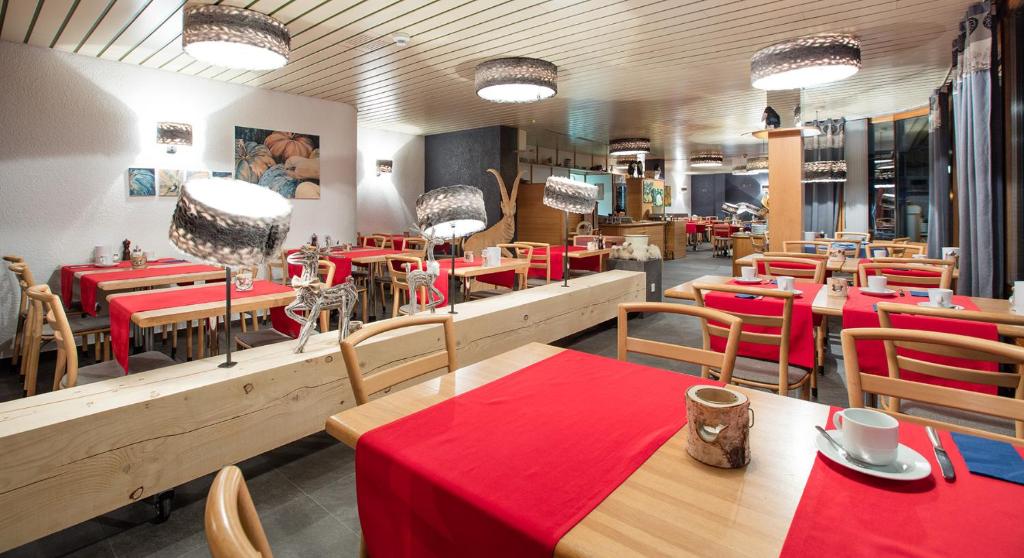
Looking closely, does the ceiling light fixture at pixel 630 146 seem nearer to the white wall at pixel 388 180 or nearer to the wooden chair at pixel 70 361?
the white wall at pixel 388 180

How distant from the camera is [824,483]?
2.91ft

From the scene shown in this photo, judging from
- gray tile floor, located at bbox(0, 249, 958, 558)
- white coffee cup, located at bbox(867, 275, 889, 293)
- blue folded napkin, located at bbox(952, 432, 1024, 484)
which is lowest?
gray tile floor, located at bbox(0, 249, 958, 558)

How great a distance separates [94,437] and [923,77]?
7.93 meters

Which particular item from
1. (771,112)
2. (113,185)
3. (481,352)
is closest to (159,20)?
(113,185)

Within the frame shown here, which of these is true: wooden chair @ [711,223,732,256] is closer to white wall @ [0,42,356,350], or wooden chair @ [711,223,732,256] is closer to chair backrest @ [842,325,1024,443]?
white wall @ [0,42,356,350]

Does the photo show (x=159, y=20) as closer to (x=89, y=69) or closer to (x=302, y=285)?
(x=89, y=69)

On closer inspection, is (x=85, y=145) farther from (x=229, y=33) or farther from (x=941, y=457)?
(x=941, y=457)

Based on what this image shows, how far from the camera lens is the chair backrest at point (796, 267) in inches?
149

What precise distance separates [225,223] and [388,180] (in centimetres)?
820

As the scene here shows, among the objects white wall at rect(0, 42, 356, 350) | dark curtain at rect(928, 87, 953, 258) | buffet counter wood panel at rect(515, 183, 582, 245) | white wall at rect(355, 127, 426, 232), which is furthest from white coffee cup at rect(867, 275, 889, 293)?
white wall at rect(355, 127, 426, 232)

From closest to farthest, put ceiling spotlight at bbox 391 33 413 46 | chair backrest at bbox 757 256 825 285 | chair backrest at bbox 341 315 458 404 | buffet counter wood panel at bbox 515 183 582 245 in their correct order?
chair backrest at bbox 341 315 458 404
chair backrest at bbox 757 256 825 285
ceiling spotlight at bbox 391 33 413 46
buffet counter wood panel at bbox 515 183 582 245

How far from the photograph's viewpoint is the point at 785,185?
6.02m

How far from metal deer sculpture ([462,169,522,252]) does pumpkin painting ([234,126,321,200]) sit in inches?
119

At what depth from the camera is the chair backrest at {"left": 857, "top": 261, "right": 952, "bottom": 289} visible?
338 cm
